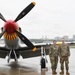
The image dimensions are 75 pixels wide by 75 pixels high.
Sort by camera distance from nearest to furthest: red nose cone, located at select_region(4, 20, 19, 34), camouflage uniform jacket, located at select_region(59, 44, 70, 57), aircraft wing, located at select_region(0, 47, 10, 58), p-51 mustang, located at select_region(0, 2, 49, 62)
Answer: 1. camouflage uniform jacket, located at select_region(59, 44, 70, 57)
2. red nose cone, located at select_region(4, 20, 19, 34)
3. p-51 mustang, located at select_region(0, 2, 49, 62)
4. aircraft wing, located at select_region(0, 47, 10, 58)

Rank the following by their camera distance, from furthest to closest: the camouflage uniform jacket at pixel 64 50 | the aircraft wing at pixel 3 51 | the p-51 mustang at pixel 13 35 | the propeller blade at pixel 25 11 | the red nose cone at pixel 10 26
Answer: the aircraft wing at pixel 3 51, the propeller blade at pixel 25 11, the p-51 mustang at pixel 13 35, the red nose cone at pixel 10 26, the camouflage uniform jacket at pixel 64 50

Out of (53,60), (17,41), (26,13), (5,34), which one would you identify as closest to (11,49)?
(17,41)

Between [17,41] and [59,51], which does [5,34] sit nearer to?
[17,41]

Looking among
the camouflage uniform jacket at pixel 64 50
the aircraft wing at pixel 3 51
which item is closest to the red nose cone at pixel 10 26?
the aircraft wing at pixel 3 51

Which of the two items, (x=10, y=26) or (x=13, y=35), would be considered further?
(x=13, y=35)

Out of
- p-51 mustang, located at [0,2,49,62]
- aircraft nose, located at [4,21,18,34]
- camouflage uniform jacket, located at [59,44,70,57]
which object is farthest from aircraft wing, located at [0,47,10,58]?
camouflage uniform jacket, located at [59,44,70,57]

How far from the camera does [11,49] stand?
1433 centimetres

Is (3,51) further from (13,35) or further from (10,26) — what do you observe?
(10,26)

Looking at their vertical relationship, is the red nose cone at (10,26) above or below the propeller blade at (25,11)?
below

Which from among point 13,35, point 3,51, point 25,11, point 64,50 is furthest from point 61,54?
point 3,51

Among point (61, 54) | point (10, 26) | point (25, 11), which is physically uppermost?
point (25, 11)

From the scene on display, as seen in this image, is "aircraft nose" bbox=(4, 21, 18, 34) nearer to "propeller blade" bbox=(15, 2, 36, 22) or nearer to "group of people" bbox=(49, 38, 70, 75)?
"propeller blade" bbox=(15, 2, 36, 22)

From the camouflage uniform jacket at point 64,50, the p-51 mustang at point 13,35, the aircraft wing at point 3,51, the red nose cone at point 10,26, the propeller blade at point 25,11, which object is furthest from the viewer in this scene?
the aircraft wing at point 3,51

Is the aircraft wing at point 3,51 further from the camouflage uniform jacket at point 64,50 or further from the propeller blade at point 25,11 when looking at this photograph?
the camouflage uniform jacket at point 64,50
